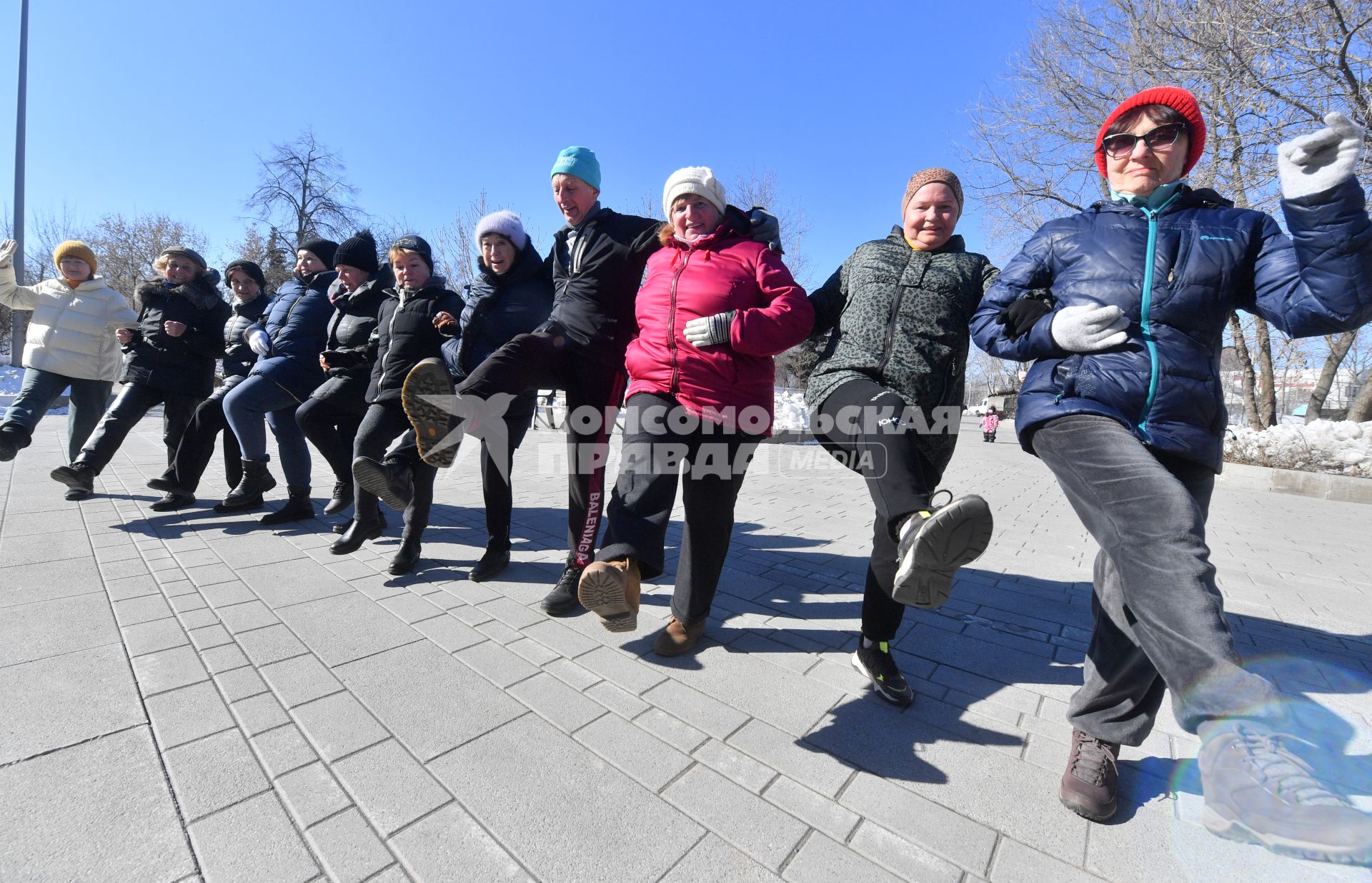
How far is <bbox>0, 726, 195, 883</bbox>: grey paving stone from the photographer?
129 cm

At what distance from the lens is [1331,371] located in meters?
13.8

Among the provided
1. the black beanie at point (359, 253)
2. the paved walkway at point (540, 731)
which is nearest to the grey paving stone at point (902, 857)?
the paved walkway at point (540, 731)

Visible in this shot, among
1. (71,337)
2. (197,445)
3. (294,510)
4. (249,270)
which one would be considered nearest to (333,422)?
(294,510)

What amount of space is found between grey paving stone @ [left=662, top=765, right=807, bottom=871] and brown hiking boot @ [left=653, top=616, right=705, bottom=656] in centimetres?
76

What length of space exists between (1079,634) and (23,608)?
4.88m

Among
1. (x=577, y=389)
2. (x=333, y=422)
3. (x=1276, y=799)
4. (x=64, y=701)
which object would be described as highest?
(x=577, y=389)

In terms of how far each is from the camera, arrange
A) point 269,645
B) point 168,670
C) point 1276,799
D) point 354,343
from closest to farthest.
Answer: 1. point 1276,799
2. point 168,670
3. point 269,645
4. point 354,343

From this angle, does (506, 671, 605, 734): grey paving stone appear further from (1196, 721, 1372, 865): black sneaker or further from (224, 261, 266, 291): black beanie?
(224, 261, 266, 291): black beanie

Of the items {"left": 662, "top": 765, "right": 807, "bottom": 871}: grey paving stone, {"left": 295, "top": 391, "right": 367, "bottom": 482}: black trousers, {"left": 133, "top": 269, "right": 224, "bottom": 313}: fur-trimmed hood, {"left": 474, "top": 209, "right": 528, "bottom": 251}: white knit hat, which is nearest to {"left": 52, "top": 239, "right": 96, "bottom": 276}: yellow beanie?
{"left": 133, "top": 269, "right": 224, "bottom": 313}: fur-trimmed hood

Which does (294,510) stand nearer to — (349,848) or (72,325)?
(72,325)

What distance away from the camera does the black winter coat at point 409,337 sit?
138 inches

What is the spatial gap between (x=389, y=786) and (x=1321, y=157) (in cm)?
276

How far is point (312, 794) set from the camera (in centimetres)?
155

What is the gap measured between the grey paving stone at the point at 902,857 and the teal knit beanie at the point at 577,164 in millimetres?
2972
